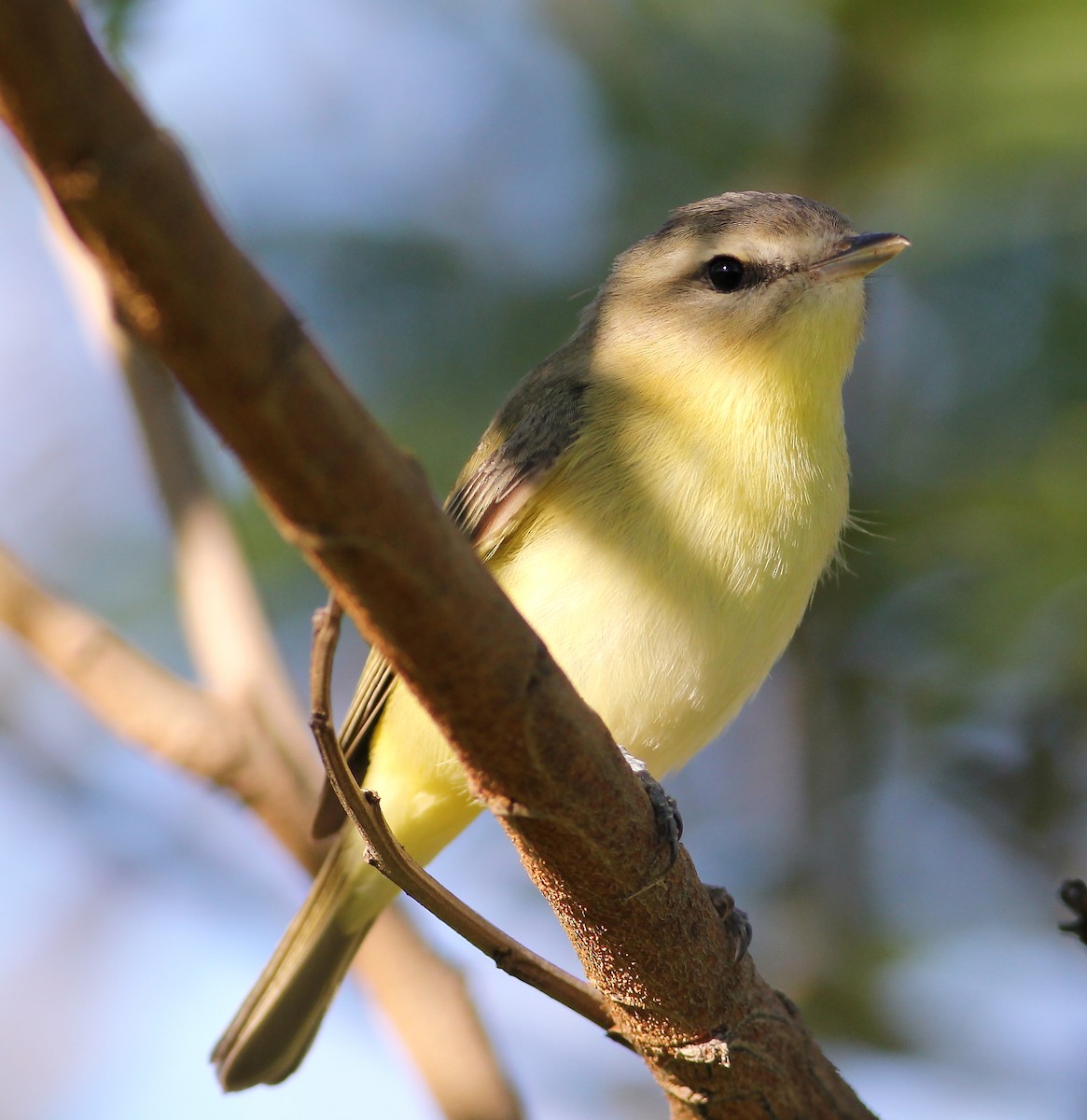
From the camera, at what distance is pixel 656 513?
3.12m

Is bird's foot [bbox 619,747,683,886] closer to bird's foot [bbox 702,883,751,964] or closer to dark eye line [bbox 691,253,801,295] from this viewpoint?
bird's foot [bbox 702,883,751,964]

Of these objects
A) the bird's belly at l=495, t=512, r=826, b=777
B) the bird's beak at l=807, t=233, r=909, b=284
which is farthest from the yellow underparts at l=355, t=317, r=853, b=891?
the bird's beak at l=807, t=233, r=909, b=284

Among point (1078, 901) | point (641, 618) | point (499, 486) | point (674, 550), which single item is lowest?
point (1078, 901)

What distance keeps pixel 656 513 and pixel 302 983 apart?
1736 mm

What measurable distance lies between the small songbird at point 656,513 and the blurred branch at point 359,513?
80 cm

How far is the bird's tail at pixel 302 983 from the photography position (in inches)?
146

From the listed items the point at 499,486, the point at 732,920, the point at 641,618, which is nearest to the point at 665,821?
the point at 732,920

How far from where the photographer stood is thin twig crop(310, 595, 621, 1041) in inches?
67.6

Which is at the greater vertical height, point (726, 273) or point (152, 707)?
point (726, 273)

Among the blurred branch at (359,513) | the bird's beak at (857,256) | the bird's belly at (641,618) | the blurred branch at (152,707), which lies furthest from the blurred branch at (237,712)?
the bird's beak at (857,256)

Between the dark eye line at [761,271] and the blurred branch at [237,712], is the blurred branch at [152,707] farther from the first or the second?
the dark eye line at [761,271]

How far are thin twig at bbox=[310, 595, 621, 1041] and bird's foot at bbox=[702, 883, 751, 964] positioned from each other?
299 mm

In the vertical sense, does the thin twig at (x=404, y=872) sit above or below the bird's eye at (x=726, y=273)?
below

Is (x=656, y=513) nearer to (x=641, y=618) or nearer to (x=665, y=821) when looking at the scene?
(x=641, y=618)
